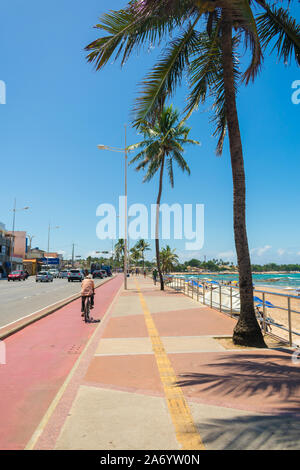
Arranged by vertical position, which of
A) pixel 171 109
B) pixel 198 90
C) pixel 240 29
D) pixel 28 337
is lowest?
pixel 28 337

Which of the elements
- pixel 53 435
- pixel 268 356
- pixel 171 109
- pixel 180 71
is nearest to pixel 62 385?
pixel 53 435

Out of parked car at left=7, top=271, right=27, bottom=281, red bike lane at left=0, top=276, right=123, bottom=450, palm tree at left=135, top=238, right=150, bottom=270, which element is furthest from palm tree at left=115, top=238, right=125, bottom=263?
red bike lane at left=0, top=276, right=123, bottom=450

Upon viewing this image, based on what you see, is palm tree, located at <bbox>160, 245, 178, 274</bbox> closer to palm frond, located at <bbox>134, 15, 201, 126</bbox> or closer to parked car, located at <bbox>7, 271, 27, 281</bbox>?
parked car, located at <bbox>7, 271, 27, 281</bbox>

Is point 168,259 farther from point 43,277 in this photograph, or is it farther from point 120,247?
point 120,247

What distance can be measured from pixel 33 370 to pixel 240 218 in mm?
5348

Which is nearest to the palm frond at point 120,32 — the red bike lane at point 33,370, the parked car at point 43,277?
the red bike lane at point 33,370

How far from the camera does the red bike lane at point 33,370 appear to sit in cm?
374

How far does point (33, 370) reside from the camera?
576 centimetres

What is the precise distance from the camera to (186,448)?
3.04m

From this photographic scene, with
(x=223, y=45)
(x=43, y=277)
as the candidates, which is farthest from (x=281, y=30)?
(x=43, y=277)

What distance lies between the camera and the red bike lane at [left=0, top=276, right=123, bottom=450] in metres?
3.74

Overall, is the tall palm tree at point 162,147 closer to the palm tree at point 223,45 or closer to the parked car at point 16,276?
the palm tree at point 223,45

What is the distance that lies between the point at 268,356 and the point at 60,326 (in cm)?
617

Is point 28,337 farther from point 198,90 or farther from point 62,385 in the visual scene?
point 198,90
